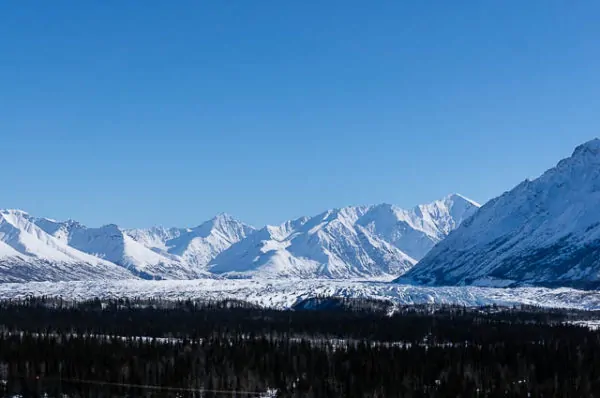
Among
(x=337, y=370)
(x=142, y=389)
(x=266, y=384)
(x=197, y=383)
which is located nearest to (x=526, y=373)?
(x=337, y=370)

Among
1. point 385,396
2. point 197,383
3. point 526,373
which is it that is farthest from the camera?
point 526,373

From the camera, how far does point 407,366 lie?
19000 centimetres

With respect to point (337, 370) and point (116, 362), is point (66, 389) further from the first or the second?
point (337, 370)

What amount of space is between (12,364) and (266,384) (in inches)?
2238

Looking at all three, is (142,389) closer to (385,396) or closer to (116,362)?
(116,362)

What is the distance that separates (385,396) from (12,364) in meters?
83.2

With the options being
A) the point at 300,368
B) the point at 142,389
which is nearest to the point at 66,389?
the point at 142,389

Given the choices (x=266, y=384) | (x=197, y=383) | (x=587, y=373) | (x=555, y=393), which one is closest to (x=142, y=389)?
(x=197, y=383)

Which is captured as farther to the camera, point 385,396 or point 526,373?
point 526,373

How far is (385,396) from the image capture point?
518 ft

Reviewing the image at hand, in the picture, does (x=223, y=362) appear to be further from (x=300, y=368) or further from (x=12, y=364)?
(x=12, y=364)

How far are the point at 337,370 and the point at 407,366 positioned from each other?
1693 cm

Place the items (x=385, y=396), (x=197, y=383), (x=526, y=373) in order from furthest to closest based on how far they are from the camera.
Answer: (x=526, y=373)
(x=197, y=383)
(x=385, y=396)

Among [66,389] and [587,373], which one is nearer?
[66,389]
